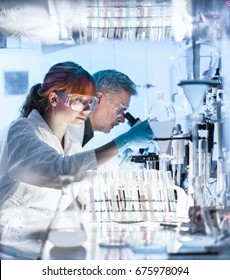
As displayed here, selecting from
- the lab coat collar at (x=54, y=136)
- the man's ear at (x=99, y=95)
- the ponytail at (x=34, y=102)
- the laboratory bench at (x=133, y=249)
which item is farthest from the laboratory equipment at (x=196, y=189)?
the ponytail at (x=34, y=102)

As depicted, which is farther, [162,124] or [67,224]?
[162,124]

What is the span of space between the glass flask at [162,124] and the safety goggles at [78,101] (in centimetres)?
30

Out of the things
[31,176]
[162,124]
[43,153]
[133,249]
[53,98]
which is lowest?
[133,249]

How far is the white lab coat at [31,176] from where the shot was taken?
2822 mm

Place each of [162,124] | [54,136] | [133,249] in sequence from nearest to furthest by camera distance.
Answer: [133,249]
[162,124]
[54,136]

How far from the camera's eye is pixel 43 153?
282 cm

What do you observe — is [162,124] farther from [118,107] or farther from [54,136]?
[54,136]

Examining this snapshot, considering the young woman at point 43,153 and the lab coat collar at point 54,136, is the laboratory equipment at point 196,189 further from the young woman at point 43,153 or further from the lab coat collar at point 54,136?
the lab coat collar at point 54,136

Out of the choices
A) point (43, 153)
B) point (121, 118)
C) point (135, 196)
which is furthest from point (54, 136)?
point (135, 196)

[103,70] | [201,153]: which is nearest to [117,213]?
[201,153]

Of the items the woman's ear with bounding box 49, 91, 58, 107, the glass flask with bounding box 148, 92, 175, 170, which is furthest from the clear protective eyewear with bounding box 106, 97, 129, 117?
the woman's ear with bounding box 49, 91, 58, 107

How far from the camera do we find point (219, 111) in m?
2.89

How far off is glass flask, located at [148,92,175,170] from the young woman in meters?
0.05

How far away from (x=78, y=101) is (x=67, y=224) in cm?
73
